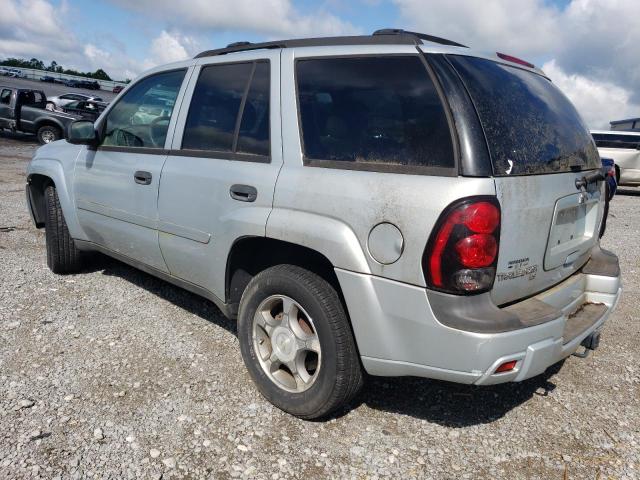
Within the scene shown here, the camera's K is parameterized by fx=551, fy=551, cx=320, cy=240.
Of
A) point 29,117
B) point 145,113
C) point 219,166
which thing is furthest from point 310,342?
point 29,117

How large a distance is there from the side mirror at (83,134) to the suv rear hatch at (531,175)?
2753 millimetres

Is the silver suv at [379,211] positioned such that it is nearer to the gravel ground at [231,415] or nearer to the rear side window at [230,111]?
the rear side window at [230,111]

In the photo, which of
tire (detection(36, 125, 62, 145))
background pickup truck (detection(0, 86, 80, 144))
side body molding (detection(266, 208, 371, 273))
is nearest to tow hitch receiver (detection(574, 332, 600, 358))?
side body molding (detection(266, 208, 371, 273))

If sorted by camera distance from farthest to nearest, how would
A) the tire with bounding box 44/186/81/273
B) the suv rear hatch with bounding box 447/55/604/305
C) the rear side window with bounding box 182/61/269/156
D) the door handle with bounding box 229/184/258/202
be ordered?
the tire with bounding box 44/186/81/273 → the rear side window with bounding box 182/61/269/156 → the door handle with bounding box 229/184/258/202 → the suv rear hatch with bounding box 447/55/604/305

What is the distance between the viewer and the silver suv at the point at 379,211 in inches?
87.4

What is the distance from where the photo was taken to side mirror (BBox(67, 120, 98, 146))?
4.03 meters

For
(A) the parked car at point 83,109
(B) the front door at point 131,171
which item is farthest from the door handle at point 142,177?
(A) the parked car at point 83,109

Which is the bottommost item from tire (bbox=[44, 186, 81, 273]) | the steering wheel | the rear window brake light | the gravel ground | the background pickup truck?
the gravel ground

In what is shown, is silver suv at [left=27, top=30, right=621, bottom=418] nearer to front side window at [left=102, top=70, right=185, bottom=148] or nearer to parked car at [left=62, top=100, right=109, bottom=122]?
front side window at [left=102, top=70, right=185, bottom=148]

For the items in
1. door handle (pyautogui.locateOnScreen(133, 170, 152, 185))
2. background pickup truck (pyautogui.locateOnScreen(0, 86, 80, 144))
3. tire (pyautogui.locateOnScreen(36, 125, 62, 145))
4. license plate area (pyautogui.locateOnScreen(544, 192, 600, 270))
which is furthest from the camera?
tire (pyautogui.locateOnScreen(36, 125, 62, 145))

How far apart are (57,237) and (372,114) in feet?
10.8

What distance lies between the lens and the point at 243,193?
2.88 m

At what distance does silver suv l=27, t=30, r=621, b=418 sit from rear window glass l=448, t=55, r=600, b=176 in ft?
0.04

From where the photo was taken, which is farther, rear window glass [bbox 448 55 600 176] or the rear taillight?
rear window glass [bbox 448 55 600 176]
